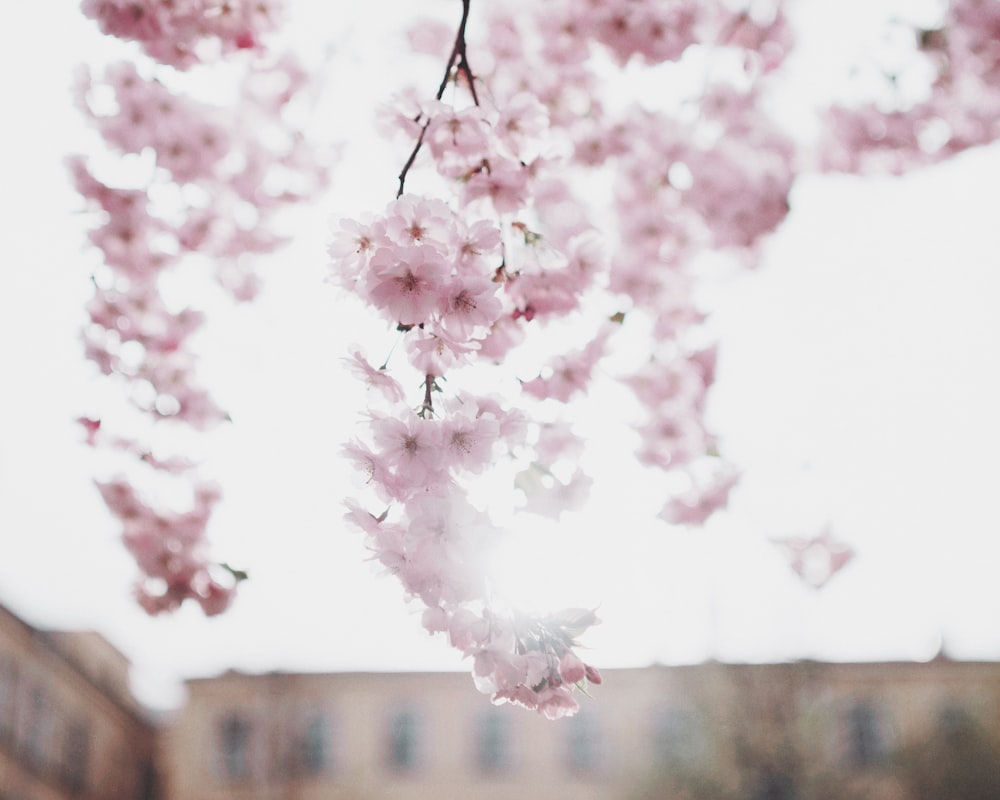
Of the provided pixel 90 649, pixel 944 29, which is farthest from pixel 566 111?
pixel 90 649

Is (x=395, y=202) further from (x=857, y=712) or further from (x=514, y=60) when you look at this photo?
(x=857, y=712)

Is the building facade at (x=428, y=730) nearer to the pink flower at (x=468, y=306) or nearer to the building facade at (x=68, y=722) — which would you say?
the building facade at (x=68, y=722)

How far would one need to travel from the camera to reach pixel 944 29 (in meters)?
3.97

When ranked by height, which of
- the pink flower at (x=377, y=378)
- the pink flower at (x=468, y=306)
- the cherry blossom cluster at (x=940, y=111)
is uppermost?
the cherry blossom cluster at (x=940, y=111)

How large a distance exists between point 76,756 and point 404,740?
837cm

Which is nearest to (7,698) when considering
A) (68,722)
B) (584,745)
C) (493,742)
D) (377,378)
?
(68,722)

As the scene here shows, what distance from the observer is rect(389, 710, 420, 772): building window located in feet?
73.3

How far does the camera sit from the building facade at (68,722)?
18922 millimetres

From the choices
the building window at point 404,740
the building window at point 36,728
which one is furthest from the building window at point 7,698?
the building window at point 404,740

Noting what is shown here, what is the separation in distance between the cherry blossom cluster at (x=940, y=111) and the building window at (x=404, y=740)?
20464 millimetres

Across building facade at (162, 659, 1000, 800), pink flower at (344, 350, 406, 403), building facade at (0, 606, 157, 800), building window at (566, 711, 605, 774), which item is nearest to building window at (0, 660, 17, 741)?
building facade at (0, 606, 157, 800)

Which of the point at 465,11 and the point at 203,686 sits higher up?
the point at 203,686

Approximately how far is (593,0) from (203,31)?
185 centimetres

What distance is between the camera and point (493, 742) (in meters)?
22.6
